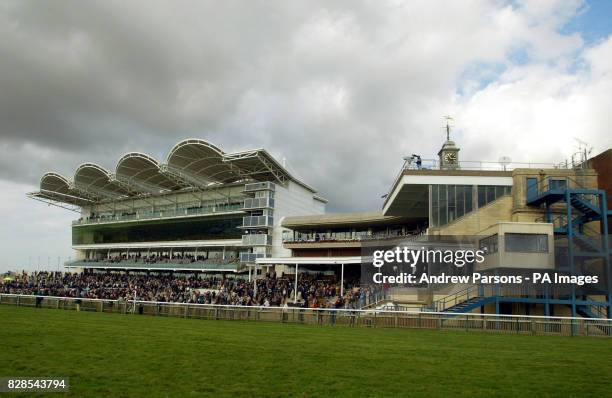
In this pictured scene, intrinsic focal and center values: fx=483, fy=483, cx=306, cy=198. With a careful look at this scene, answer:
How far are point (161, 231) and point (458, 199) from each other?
38400mm

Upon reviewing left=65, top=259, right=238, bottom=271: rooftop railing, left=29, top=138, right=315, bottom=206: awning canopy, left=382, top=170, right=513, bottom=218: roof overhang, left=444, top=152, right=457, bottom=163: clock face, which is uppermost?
left=29, top=138, right=315, bottom=206: awning canopy

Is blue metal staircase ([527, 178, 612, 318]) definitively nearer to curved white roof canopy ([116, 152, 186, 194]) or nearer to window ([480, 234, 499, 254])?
window ([480, 234, 499, 254])

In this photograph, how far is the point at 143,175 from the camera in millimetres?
53719

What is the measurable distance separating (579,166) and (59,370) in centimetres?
2748

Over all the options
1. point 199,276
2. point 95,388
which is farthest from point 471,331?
point 199,276

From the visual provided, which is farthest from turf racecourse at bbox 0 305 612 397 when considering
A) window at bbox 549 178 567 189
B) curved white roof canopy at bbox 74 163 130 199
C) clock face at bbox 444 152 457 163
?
curved white roof canopy at bbox 74 163 130 199

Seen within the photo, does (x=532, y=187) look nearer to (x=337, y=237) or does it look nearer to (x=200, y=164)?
(x=337, y=237)

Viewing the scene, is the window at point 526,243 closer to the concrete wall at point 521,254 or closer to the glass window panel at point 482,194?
the concrete wall at point 521,254

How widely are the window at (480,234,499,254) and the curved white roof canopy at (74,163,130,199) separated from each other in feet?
145

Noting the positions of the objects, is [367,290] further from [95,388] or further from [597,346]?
[95,388]

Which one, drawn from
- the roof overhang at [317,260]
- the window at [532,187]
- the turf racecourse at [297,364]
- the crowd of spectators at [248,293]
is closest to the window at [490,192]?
the window at [532,187]

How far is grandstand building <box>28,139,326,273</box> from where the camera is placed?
44.1 metres

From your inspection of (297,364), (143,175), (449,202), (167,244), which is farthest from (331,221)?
(297,364)

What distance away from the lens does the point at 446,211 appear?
2642 cm
